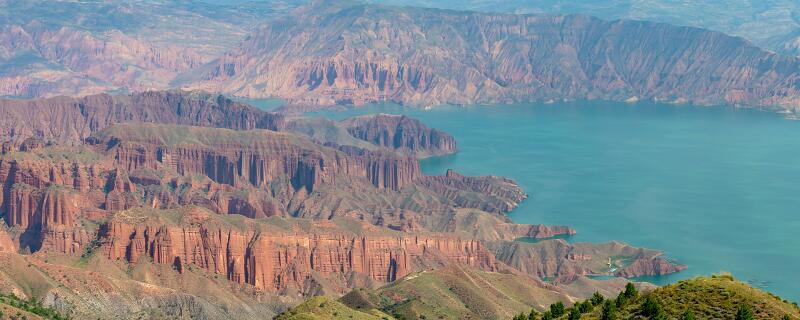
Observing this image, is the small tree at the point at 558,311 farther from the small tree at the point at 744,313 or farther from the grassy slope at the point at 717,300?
the small tree at the point at 744,313

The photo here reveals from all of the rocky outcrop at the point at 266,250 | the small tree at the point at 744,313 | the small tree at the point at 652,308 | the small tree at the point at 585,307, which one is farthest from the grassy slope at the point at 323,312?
the small tree at the point at 744,313

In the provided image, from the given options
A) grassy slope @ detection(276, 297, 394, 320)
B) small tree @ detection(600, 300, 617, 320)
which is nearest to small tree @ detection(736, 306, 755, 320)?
small tree @ detection(600, 300, 617, 320)

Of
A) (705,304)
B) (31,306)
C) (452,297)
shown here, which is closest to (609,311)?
(705,304)

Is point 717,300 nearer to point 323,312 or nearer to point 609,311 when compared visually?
point 609,311

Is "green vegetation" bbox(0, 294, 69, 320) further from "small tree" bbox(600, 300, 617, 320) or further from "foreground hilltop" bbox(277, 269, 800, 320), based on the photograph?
"small tree" bbox(600, 300, 617, 320)

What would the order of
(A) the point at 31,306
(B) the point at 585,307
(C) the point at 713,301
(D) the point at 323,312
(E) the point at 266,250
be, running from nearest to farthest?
(C) the point at 713,301 → (B) the point at 585,307 → (D) the point at 323,312 → (A) the point at 31,306 → (E) the point at 266,250

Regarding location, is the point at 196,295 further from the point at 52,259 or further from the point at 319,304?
the point at 319,304

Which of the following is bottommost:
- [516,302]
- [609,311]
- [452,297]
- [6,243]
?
[6,243]

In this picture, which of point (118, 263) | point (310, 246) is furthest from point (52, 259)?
point (310, 246)

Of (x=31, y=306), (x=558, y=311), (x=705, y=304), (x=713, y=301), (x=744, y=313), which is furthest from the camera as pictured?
(x=31, y=306)
